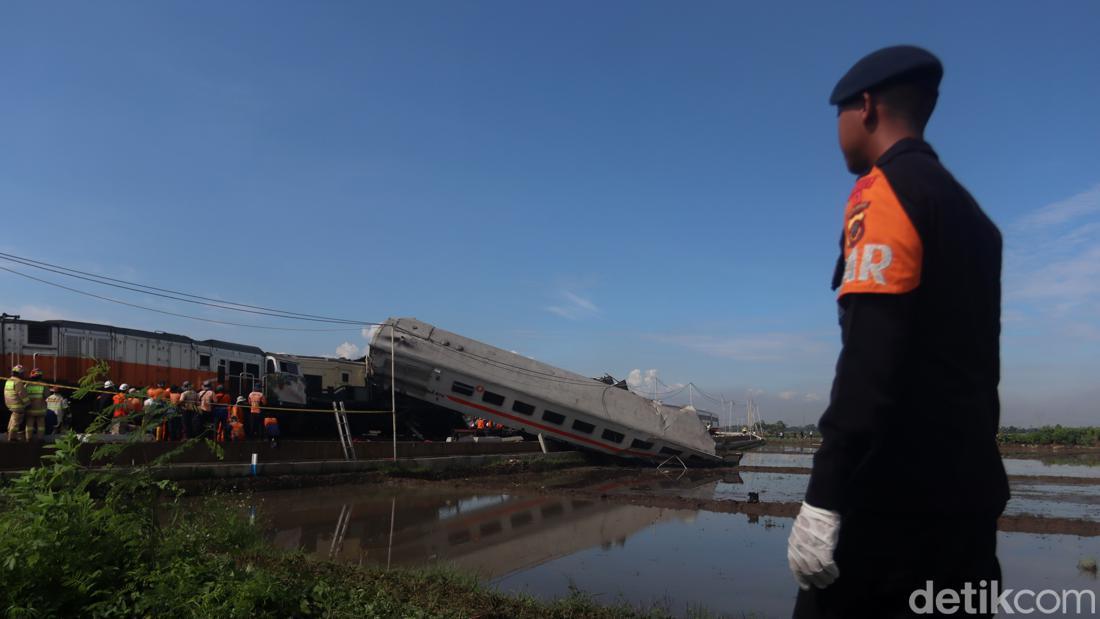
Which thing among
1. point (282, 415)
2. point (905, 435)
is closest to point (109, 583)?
point (905, 435)

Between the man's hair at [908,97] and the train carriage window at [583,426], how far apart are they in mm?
23361

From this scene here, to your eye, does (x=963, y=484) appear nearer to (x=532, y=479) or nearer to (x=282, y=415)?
(x=532, y=479)

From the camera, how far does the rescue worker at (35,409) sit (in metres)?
12.5

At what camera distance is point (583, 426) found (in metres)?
25.0

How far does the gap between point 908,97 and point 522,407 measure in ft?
75.5

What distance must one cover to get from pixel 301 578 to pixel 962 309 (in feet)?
16.6

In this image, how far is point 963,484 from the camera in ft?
5.35

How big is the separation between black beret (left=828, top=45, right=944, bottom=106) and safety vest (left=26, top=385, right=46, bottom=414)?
1463cm

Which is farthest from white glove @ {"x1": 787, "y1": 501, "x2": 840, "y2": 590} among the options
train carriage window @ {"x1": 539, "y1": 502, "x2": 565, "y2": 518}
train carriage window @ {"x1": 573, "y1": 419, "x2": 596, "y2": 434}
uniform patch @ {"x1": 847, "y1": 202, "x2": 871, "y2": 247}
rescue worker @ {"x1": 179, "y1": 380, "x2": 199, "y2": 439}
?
train carriage window @ {"x1": 573, "y1": 419, "x2": 596, "y2": 434}

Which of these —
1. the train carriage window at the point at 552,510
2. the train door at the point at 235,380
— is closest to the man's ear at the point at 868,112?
the train carriage window at the point at 552,510

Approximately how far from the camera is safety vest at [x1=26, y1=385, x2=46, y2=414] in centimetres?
1249

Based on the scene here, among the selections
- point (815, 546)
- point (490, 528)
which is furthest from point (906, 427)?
point (490, 528)

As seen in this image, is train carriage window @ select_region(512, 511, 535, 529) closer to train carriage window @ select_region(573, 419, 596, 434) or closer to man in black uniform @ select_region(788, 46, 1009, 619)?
man in black uniform @ select_region(788, 46, 1009, 619)

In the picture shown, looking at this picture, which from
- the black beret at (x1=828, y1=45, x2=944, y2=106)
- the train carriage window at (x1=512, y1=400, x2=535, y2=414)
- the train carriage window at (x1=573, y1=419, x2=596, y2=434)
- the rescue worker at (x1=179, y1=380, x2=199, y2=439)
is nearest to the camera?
the black beret at (x1=828, y1=45, x2=944, y2=106)
